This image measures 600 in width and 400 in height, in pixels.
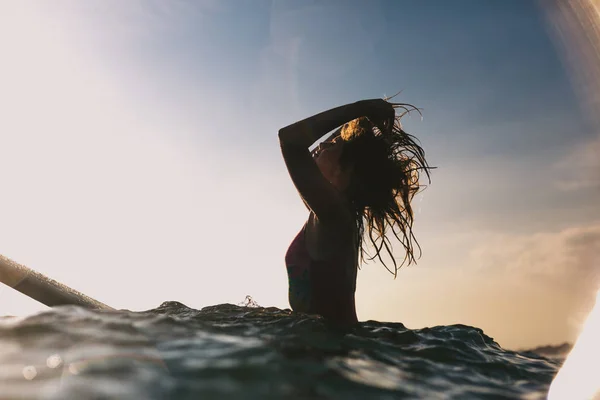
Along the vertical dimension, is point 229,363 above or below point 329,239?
below

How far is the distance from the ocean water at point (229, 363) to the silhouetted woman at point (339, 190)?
0.48 m

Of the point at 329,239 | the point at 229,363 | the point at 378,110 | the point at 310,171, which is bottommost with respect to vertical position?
the point at 229,363

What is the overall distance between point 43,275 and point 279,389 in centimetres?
270

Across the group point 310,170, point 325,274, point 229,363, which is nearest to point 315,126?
point 310,170

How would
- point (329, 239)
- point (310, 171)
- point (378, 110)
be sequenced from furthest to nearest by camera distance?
point (378, 110), point (329, 239), point (310, 171)

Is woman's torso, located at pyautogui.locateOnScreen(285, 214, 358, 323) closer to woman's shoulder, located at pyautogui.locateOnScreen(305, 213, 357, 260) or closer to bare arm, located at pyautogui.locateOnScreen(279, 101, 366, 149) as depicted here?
woman's shoulder, located at pyautogui.locateOnScreen(305, 213, 357, 260)

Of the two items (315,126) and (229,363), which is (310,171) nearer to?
(315,126)

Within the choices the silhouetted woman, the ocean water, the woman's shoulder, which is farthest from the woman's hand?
the ocean water

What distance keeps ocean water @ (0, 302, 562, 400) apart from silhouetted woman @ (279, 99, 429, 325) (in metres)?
0.48

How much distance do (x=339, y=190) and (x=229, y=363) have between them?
7.50ft

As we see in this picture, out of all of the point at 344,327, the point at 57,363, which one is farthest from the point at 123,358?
the point at 344,327

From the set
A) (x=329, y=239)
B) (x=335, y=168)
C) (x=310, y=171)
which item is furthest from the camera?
(x=335, y=168)

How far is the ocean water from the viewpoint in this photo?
6.04 ft

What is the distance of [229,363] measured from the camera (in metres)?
2.19
